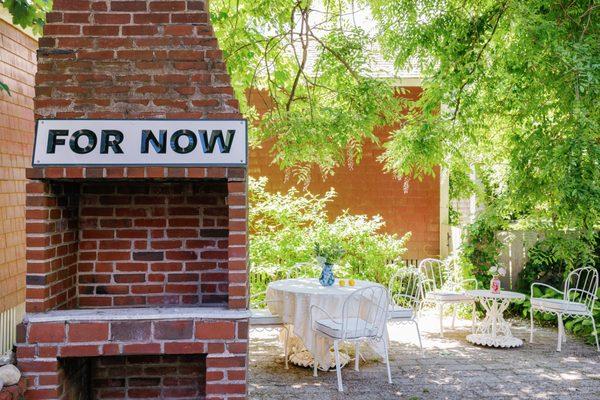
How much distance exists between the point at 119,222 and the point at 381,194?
6.58 meters

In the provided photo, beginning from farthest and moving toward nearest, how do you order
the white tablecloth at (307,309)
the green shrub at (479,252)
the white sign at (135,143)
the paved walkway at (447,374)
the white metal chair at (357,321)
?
the green shrub at (479,252) → the white tablecloth at (307,309) → the white metal chair at (357,321) → the paved walkway at (447,374) → the white sign at (135,143)

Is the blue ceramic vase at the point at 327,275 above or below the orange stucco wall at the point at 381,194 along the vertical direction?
below

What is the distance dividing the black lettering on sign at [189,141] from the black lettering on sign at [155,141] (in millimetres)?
55

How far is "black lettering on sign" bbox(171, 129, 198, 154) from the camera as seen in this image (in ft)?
12.4

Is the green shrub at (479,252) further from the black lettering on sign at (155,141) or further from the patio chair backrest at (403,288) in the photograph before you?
the black lettering on sign at (155,141)

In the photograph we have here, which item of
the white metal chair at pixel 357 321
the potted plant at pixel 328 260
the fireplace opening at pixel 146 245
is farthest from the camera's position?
the potted plant at pixel 328 260

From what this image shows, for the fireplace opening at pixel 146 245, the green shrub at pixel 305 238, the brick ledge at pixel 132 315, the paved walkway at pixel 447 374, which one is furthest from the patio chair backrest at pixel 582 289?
the brick ledge at pixel 132 315

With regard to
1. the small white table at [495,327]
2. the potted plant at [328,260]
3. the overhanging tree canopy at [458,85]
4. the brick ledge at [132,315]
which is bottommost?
the small white table at [495,327]

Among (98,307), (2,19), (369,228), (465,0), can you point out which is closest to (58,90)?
(98,307)

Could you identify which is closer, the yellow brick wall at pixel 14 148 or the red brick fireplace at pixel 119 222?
the red brick fireplace at pixel 119 222

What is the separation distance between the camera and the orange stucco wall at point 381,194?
33.5 feet

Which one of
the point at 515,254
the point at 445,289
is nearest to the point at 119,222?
the point at 445,289

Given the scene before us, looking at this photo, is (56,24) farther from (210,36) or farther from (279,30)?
(279,30)

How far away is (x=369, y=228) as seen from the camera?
360 inches
